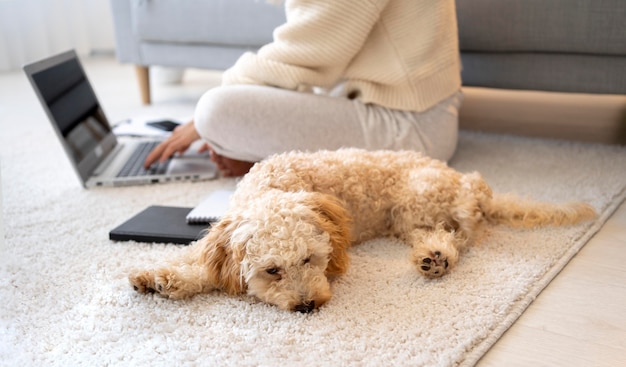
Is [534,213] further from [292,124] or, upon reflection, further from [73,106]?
[73,106]

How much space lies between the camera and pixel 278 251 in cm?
118

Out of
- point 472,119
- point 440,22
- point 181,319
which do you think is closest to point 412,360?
point 181,319

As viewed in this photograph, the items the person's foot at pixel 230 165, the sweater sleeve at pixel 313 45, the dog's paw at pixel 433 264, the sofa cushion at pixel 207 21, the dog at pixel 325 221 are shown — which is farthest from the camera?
the sofa cushion at pixel 207 21

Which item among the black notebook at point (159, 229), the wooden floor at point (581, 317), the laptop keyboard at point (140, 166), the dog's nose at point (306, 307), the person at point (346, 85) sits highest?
the person at point (346, 85)

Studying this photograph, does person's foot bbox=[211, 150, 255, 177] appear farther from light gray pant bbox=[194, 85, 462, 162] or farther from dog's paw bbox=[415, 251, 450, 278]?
dog's paw bbox=[415, 251, 450, 278]

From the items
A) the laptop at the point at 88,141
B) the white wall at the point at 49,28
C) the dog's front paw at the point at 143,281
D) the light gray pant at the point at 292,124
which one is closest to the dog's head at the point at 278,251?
the dog's front paw at the point at 143,281

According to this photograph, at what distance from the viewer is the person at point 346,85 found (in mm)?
1907

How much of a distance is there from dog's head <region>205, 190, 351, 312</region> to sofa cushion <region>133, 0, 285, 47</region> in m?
1.61

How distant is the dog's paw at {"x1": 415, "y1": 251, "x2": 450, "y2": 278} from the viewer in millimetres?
1350

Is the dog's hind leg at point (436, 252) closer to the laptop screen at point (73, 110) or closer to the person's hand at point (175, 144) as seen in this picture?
the person's hand at point (175, 144)

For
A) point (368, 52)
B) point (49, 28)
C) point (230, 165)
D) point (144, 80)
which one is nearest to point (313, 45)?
point (368, 52)

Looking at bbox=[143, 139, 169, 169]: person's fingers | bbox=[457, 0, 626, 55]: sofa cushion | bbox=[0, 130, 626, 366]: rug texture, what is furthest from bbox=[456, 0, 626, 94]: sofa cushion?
bbox=[143, 139, 169, 169]: person's fingers

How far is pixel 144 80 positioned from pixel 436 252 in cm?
244

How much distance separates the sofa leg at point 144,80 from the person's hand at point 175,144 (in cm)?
134
